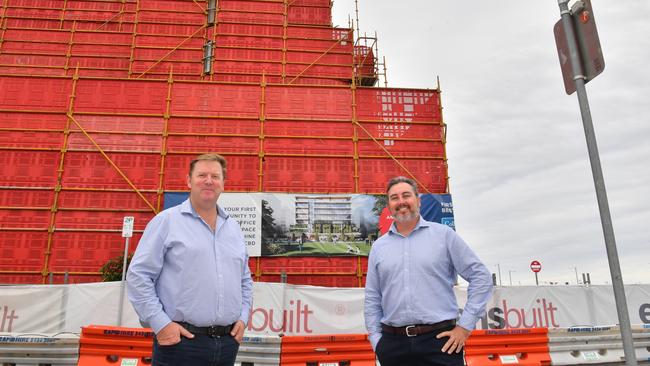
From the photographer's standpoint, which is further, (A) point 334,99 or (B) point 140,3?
(B) point 140,3

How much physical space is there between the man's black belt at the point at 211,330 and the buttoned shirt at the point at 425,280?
3.19 feet

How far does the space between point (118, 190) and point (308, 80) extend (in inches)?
377

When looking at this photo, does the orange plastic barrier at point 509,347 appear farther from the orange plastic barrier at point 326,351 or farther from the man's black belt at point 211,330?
the man's black belt at point 211,330

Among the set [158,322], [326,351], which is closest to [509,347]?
[326,351]

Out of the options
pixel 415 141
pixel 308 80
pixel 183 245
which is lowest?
pixel 183 245

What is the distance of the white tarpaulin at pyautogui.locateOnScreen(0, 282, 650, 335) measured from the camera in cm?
825

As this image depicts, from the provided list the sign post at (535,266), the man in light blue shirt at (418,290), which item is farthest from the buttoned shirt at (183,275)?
the sign post at (535,266)

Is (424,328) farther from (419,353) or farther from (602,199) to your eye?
(602,199)

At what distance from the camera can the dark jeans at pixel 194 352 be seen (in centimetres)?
216

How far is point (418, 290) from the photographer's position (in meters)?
2.57

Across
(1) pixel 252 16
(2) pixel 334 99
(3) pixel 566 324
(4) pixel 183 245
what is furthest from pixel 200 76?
(4) pixel 183 245

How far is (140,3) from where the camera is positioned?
2167 centimetres

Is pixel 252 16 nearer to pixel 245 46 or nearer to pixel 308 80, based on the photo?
pixel 245 46

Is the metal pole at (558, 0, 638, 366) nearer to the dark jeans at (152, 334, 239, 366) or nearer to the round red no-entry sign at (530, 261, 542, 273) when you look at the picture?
the dark jeans at (152, 334, 239, 366)
